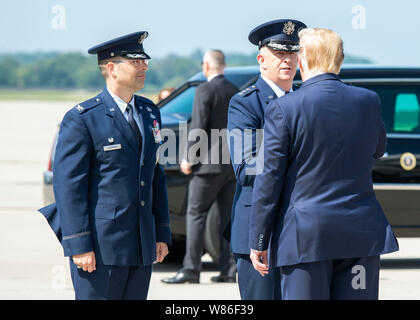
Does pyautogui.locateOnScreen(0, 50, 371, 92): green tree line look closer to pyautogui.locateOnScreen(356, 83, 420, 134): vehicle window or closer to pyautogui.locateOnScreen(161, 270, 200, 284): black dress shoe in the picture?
pyautogui.locateOnScreen(356, 83, 420, 134): vehicle window

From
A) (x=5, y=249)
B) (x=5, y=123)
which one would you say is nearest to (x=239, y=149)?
(x=5, y=249)

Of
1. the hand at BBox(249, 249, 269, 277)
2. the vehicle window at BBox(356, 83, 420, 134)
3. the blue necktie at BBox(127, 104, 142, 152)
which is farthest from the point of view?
the vehicle window at BBox(356, 83, 420, 134)

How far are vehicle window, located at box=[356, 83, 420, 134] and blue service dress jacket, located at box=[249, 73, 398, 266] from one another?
176 inches

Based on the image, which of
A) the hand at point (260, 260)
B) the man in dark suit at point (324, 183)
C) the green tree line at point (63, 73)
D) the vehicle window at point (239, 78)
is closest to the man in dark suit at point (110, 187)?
the hand at point (260, 260)

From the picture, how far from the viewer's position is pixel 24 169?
20.5 metres

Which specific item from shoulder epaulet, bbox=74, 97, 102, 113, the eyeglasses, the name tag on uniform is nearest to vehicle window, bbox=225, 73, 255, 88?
the eyeglasses

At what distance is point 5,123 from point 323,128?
42478mm

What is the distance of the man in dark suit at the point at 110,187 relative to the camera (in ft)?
13.4

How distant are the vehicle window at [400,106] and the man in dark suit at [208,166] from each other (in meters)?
1.42

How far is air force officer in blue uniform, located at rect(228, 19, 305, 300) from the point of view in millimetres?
4309

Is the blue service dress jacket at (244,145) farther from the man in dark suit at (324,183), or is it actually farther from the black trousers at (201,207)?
the black trousers at (201,207)

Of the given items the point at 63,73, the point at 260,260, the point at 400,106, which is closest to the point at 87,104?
the point at 260,260

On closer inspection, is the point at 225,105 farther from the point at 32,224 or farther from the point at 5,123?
the point at 5,123

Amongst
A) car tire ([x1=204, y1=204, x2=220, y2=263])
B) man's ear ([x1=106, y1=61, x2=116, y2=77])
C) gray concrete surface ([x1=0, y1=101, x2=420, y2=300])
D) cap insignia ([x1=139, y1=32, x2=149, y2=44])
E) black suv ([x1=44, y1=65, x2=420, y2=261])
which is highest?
cap insignia ([x1=139, y1=32, x2=149, y2=44])
